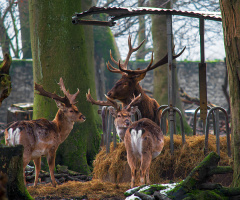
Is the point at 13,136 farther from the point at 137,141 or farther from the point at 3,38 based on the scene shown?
the point at 3,38

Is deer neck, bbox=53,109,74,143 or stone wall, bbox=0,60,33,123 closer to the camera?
deer neck, bbox=53,109,74,143

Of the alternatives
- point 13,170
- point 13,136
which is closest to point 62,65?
point 13,136

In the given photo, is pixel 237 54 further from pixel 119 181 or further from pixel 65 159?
pixel 65 159

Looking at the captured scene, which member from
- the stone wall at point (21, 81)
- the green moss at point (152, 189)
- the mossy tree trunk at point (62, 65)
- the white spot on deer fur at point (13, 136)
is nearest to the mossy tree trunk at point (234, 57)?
the green moss at point (152, 189)

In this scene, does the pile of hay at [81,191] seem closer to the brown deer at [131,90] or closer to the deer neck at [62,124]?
the deer neck at [62,124]

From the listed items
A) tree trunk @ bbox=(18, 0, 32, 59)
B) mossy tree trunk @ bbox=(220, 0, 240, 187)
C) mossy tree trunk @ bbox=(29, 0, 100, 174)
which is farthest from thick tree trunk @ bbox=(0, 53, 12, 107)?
tree trunk @ bbox=(18, 0, 32, 59)

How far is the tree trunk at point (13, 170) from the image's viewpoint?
173 inches

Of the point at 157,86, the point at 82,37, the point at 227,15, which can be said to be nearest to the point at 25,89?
the point at 157,86

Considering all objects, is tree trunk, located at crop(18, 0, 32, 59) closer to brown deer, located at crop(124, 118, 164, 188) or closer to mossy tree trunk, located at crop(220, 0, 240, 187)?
brown deer, located at crop(124, 118, 164, 188)

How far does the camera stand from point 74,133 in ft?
25.9

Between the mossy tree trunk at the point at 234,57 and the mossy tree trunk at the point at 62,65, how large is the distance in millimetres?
3886

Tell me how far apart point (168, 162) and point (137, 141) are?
1034 mm

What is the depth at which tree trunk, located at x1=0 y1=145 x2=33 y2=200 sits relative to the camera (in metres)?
4.39

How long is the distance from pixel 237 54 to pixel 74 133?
428cm
